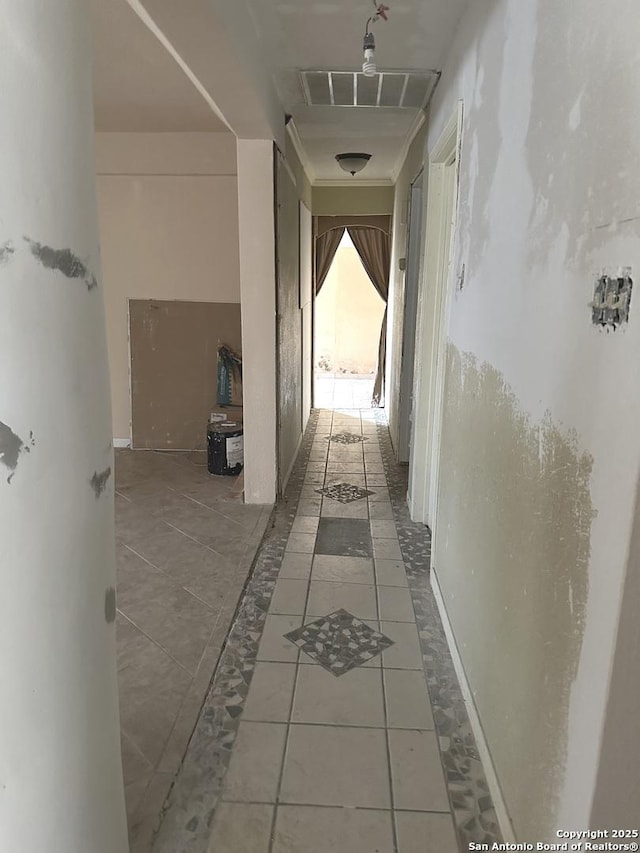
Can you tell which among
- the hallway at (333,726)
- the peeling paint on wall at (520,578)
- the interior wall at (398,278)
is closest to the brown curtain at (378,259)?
the interior wall at (398,278)

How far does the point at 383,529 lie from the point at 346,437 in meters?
2.19

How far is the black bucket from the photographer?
432cm

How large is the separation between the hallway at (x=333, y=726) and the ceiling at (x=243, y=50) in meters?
2.21

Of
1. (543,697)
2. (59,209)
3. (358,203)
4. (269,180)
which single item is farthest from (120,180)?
(543,697)

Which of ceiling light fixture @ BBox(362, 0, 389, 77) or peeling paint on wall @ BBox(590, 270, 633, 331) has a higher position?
ceiling light fixture @ BBox(362, 0, 389, 77)

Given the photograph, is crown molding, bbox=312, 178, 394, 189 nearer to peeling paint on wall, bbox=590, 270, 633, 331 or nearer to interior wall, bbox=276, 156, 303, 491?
interior wall, bbox=276, 156, 303, 491

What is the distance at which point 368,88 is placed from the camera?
3316mm

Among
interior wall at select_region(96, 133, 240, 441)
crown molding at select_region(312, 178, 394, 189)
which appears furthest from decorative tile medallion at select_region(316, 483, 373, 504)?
crown molding at select_region(312, 178, 394, 189)

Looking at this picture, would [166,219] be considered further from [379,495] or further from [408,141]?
[379,495]

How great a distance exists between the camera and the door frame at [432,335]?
312 cm

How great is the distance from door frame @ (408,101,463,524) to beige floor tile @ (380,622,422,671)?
64cm

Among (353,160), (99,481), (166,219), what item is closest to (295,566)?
(99,481)

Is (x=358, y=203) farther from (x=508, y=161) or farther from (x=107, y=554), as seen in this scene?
(x=107, y=554)

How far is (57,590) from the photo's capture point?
0.93 m
